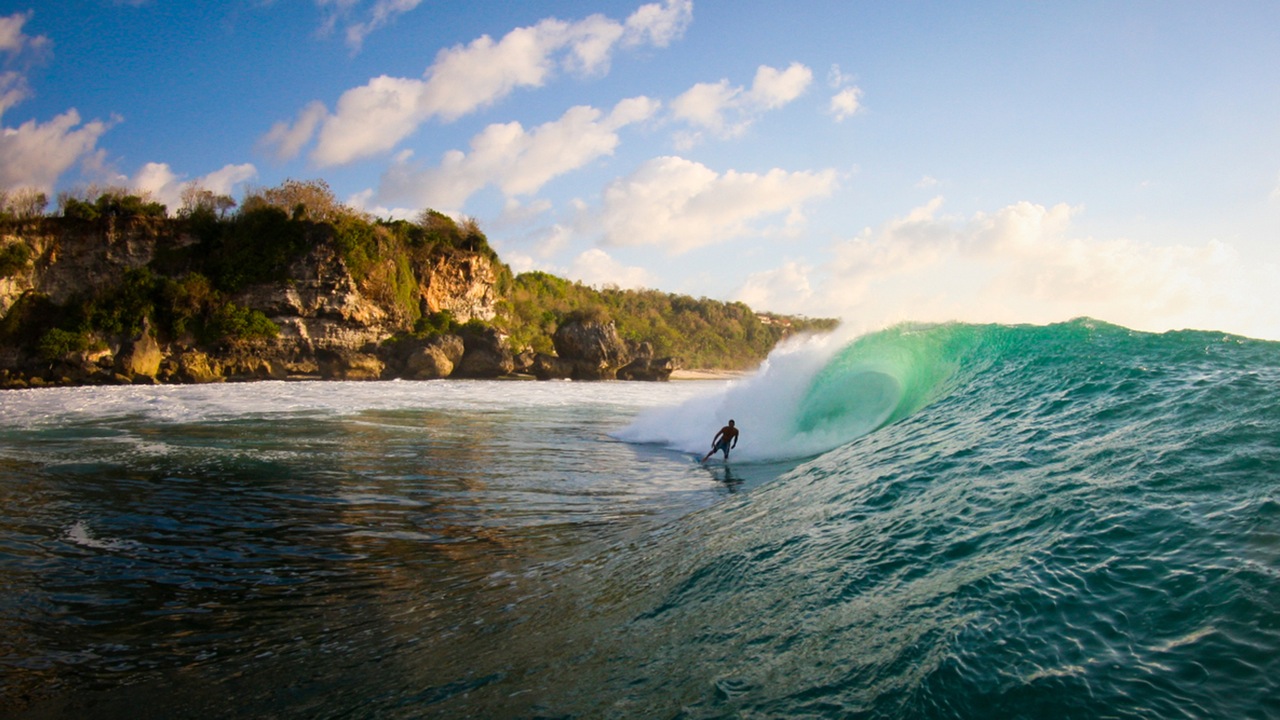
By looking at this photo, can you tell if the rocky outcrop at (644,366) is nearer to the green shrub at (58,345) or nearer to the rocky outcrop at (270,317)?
the rocky outcrop at (270,317)

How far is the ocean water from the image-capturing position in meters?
3.05

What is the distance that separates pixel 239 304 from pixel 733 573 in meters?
46.1

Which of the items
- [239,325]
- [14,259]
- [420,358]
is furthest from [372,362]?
[14,259]

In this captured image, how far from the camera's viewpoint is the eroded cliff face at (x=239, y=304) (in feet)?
123

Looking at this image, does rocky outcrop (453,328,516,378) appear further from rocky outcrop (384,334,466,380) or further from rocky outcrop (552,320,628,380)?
rocky outcrop (552,320,628,380)

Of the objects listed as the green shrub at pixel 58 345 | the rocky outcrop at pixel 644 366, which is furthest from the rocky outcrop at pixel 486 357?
the green shrub at pixel 58 345

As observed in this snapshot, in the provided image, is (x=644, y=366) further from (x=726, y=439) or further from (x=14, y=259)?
(x=726, y=439)

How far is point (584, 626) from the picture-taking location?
166 inches

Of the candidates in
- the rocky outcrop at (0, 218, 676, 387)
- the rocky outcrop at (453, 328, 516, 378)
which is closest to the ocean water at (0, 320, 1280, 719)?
the rocky outcrop at (0, 218, 676, 387)

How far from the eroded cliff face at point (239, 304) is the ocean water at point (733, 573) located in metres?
33.0

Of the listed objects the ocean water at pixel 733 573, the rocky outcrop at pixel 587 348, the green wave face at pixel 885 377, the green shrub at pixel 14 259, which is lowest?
the ocean water at pixel 733 573

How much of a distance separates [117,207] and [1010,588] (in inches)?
2125

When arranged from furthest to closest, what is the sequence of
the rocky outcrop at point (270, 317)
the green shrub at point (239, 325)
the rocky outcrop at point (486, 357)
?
1. the rocky outcrop at point (486, 357)
2. the green shrub at point (239, 325)
3. the rocky outcrop at point (270, 317)

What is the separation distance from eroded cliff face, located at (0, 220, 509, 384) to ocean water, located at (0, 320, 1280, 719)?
33.0m
